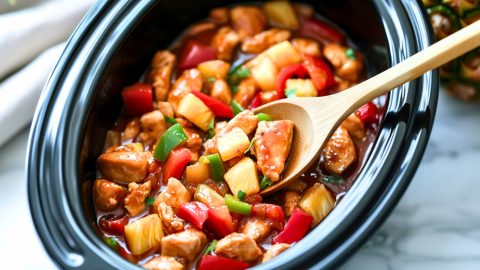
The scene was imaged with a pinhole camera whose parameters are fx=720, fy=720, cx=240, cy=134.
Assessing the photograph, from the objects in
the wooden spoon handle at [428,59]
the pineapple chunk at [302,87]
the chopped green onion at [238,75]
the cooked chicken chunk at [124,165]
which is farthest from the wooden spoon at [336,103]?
the cooked chicken chunk at [124,165]

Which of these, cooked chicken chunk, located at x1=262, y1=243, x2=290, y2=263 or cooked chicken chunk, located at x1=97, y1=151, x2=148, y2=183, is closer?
cooked chicken chunk, located at x1=262, y1=243, x2=290, y2=263

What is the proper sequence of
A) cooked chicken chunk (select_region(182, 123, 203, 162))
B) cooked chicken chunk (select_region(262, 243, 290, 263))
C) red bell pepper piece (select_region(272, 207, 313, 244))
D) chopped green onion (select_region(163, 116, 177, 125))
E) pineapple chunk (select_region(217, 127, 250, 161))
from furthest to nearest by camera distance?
chopped green onion (select_region(163, 116, 177, 125))
cooked chicken chunk (select_region(182, 123, 203, 162))
pineapple chunk (select_region(217, 127, 250, 161))
red bell pepper piece (select_region(272, 207, 313, 244))
cooked chicken chunk (select_region(262, 243, 290, 263))

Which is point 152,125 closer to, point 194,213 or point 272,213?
point 194,213

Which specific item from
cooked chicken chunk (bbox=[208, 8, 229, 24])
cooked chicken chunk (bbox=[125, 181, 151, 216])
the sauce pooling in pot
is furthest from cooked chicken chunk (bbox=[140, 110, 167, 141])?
cooked chicken chunk (bbox=[208, 8, 229, 24])

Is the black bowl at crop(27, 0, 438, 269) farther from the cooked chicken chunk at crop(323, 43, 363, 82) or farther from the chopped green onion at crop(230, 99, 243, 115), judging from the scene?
the chopped green onion at crop(230, 99, 243, 115)

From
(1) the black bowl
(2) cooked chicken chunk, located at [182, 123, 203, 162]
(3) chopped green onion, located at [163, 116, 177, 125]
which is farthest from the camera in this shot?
(3) chopped green onion, located at [163, 116, 177, 125]

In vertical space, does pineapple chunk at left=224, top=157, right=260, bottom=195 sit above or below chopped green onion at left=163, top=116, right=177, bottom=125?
below

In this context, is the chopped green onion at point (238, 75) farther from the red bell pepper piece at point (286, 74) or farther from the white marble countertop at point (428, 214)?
the white marble countertop at point (428, 214)
